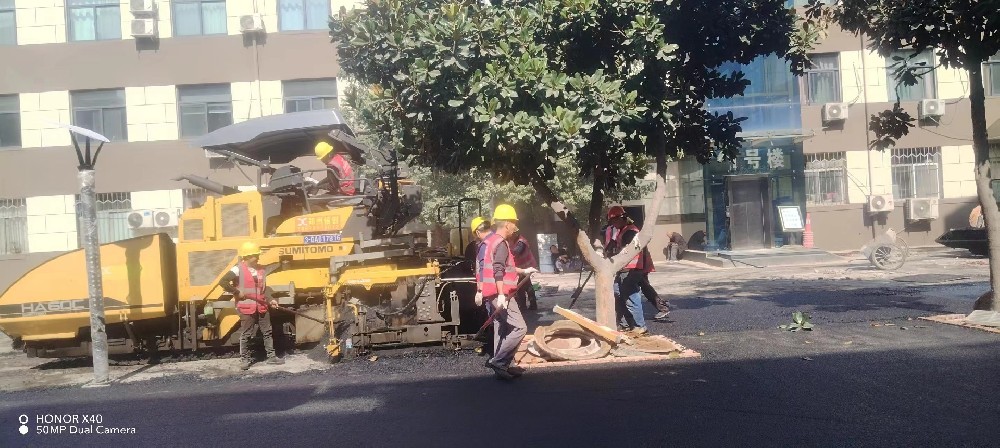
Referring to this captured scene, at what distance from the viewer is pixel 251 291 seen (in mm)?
7543

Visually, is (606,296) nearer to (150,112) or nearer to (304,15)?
(304,15)

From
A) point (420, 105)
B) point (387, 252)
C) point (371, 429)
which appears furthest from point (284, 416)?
point (420, 105)

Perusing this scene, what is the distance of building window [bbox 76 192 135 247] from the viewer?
17.9 m

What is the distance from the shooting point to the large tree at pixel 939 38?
23.7 ft

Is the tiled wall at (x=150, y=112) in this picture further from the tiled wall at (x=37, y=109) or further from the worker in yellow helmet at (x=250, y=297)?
the worker in yellow helmet at (x=250, y=297)

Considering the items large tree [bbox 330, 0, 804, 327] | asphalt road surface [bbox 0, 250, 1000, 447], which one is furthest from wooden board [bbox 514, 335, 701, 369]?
large tree [bbox 330, 0, 804, 327]

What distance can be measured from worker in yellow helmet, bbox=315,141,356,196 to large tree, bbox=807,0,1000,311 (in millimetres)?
5852

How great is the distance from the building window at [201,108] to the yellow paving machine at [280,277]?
34.4 feet

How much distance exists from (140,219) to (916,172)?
22.4m

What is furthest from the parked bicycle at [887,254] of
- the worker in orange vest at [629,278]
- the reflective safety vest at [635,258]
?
the reflective safety vest at [635,258]

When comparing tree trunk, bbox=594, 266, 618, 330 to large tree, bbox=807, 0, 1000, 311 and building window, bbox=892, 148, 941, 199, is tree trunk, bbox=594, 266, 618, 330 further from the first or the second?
building window, bbox=892, 148, 941, 199

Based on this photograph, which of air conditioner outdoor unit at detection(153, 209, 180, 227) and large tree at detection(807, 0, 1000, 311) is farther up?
large tree at detection(807, 0, 1000, 311)

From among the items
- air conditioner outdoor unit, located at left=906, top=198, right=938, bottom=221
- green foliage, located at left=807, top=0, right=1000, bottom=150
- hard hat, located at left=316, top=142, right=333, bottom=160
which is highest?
green foliage, located at left=807, top=0, right=1000, bottom=150

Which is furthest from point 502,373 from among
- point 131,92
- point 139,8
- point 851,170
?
point 851,170
